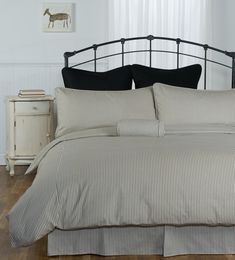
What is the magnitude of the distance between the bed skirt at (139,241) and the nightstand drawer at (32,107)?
88.5 inches

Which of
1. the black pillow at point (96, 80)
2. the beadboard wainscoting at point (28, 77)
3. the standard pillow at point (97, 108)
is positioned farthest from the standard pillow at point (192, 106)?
the beadboard wainscoting at point (28, 77)

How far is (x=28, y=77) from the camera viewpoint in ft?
17.3

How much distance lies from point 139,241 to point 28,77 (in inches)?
113

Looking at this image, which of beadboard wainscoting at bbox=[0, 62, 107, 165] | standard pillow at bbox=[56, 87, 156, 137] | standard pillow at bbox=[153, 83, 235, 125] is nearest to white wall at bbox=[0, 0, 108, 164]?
beadboard wainscoting at bbox=[0, 62, 107, 165]

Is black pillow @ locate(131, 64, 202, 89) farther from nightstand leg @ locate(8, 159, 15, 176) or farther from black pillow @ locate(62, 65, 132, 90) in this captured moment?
nightstand leg @ locate(8, 159, 15, 176)

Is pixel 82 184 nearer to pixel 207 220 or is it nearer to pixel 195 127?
pixel 207 220

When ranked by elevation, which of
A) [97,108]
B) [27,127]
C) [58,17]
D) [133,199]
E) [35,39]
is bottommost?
[133,199]

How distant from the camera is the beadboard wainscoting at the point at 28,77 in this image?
5.26m

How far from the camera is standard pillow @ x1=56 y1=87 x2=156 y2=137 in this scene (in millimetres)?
3754

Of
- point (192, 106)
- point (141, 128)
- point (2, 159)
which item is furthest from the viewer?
point (2, 159)

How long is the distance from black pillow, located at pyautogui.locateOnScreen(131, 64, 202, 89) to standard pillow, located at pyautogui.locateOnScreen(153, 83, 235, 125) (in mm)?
433

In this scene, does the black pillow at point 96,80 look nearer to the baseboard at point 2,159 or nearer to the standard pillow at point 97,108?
the standard pillow at point 97,108

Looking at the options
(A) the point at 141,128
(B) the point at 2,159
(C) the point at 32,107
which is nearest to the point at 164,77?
(A) the point at 141,128

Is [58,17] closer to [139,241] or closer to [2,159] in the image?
[2,159]
